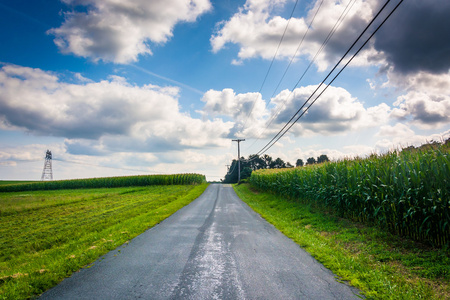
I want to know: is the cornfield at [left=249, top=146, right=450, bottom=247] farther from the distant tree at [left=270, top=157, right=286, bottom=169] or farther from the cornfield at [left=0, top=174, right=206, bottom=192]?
the distant tree at [left=270, top=157, right=286, bottom=169]

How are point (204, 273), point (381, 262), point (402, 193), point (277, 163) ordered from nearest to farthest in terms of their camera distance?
point (204, 273) → point (381, 262) → point (402, 193) → point (277, 163)

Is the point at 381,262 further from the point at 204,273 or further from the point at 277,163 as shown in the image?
the point at 277,163

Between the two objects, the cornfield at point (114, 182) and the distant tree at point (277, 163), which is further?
the distant tree at point (277, 163)

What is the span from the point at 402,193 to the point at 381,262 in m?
2.22

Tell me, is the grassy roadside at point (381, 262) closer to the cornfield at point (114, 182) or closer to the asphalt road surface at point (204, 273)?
the asphalt road surface at point (204, 273)

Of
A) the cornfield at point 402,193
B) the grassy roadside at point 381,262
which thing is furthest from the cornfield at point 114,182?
the grassy roadside at point 381,262

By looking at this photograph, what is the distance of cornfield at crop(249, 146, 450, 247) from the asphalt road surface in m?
3.26

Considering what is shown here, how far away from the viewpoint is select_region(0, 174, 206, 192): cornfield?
55.7 m

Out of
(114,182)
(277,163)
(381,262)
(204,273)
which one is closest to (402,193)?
(381,262)

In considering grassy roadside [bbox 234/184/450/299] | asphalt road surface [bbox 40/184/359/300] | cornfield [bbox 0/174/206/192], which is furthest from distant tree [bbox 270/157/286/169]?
asphalt road surface [bbox 40/184/359/300]

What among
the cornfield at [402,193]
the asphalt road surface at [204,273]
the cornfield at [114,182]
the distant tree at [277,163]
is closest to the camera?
the asphalt road surface at [204,273]

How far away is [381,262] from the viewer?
6.04 meters

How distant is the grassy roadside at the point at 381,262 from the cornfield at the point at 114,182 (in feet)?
159

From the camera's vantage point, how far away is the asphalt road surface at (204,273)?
4035mm
